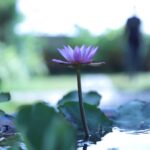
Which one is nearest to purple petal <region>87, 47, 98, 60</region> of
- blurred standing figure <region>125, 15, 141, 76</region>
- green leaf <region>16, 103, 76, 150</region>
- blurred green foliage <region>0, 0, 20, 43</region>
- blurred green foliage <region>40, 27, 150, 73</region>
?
green leaf <region>16, 103, 76, 150</region>

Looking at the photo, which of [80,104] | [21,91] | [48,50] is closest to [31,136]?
[80,104]

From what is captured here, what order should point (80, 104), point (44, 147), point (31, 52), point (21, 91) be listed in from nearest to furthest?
point (44, 147)
point (80, 104)
point (21, 91)
point (31, 52)

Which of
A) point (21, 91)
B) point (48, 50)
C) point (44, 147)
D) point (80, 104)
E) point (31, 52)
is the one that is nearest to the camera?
point (44, 147)

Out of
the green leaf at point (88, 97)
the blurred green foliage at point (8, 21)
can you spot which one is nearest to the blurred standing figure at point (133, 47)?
the blurred green foliage at point (8, 21)

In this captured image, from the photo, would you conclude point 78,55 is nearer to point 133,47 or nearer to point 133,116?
point 133,116

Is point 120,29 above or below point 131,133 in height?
above

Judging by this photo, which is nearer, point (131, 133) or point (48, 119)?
point (48, 119)

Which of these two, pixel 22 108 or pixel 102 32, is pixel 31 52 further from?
pixel 22 108
